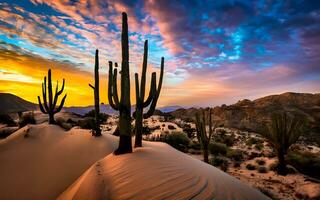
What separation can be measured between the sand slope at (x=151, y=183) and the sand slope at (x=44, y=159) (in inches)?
74.0

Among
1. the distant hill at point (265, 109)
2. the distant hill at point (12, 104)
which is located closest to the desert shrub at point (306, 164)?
the distant hill at point (265, 109)

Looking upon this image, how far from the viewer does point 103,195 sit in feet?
15.1

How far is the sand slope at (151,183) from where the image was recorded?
15.2ft

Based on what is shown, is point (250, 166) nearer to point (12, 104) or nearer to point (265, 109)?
point (265, 109)

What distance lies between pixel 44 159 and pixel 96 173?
3.89 meters

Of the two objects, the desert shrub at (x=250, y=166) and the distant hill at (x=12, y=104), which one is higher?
the distant hill at (x=12, y=104)

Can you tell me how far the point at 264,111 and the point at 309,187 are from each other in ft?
145

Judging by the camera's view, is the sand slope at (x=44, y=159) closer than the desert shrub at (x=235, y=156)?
Yes

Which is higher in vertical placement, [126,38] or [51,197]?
[126,38]

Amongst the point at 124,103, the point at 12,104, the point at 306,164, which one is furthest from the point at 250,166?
the point at 12,104

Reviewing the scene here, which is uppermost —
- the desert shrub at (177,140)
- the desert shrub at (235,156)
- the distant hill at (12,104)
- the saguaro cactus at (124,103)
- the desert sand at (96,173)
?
the distant hill at (12,104)

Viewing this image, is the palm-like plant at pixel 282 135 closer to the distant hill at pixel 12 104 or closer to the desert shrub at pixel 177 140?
the desert shrub at pixel 177 140

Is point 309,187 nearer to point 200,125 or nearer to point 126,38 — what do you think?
point 200,125

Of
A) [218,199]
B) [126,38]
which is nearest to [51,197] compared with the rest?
[218,199]
